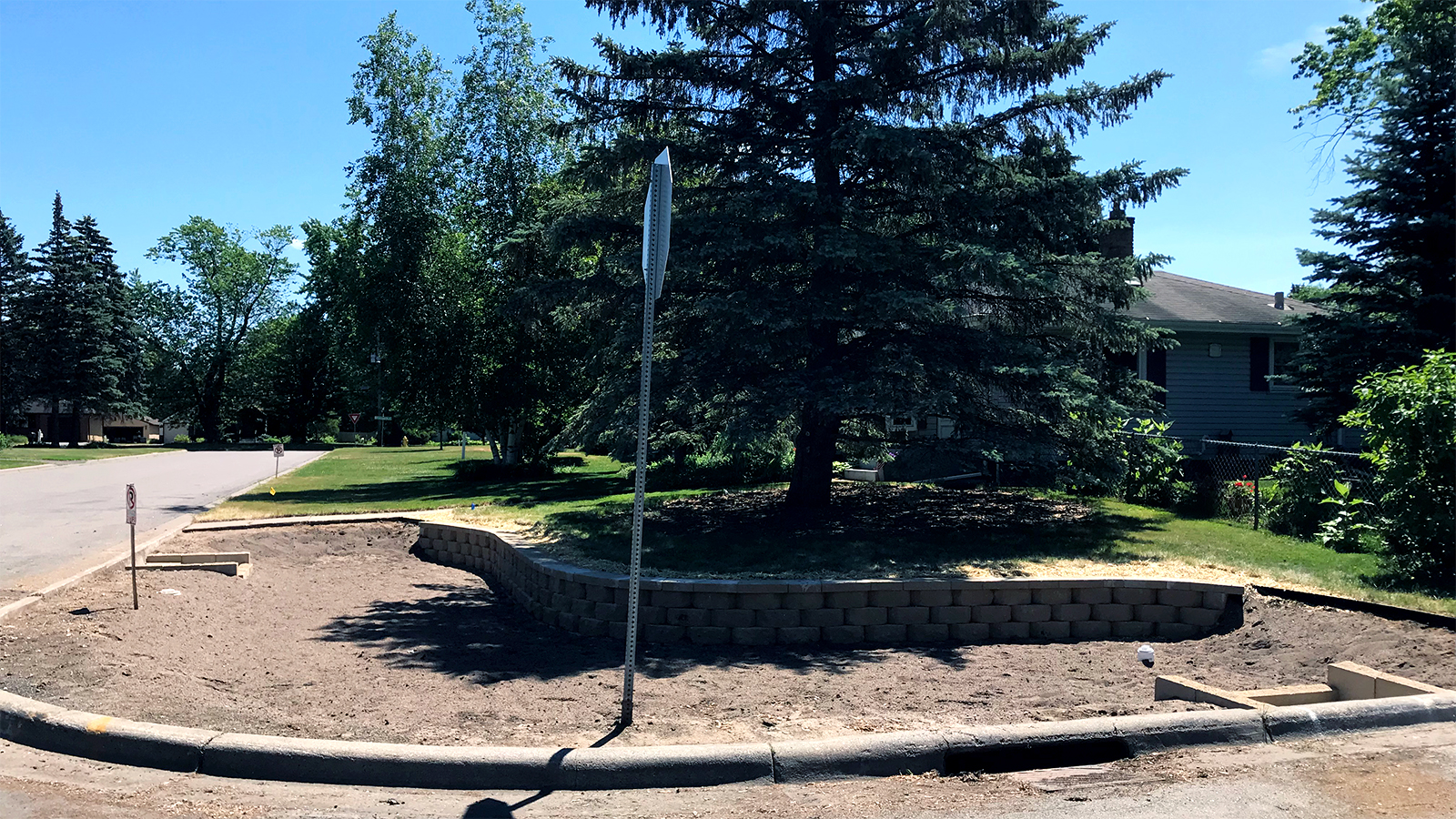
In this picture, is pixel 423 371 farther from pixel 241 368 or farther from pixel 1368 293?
pixel 241 368

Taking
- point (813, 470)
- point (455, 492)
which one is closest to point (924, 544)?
point (813, 470)

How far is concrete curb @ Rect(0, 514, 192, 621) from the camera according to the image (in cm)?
856

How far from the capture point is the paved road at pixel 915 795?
4.66 meters

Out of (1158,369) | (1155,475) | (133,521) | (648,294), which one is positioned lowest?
(133,521)

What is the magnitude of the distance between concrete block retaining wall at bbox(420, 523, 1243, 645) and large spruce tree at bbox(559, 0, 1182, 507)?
259cm

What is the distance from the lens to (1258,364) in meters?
22.6

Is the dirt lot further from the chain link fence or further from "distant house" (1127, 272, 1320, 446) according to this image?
"distant house" (1127, 272, 1320, 446)

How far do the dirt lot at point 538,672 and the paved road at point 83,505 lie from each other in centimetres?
245

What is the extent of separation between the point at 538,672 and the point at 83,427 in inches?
3393

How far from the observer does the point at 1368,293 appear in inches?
709

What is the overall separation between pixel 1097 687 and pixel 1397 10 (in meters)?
24.6

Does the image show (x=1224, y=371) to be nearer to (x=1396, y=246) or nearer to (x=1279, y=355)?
(x=1279, y=355)


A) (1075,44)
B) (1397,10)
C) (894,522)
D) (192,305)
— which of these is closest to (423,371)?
(894,522)

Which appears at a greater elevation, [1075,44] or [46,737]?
[1075,44]
